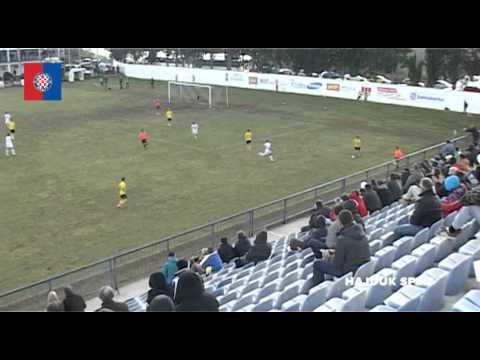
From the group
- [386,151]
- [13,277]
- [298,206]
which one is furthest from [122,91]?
[13,277]

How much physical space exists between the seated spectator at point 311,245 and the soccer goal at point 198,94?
3121 cm

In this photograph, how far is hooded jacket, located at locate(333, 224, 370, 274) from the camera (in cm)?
771

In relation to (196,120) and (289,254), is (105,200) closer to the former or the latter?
(289,254)

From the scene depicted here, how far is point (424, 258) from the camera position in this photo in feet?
26.1

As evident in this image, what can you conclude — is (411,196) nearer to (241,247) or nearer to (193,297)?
(241,247)

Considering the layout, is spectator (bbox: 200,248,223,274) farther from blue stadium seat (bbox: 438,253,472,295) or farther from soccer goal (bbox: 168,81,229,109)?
soccer goal (bbox: 168,81,229,109)

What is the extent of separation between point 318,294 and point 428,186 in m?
3.66

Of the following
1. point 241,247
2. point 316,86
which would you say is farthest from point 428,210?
point 316,86

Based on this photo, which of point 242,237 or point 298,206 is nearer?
point 242,237

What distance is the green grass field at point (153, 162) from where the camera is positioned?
653 inches

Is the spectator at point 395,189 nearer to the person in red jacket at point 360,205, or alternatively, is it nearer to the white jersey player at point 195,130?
the person in red jacket at point 360,205

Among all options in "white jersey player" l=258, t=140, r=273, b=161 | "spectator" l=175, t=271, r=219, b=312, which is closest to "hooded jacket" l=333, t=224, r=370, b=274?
"spectator" l=175, t=271, r=219, b=312

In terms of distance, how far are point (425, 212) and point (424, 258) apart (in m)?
1.95
